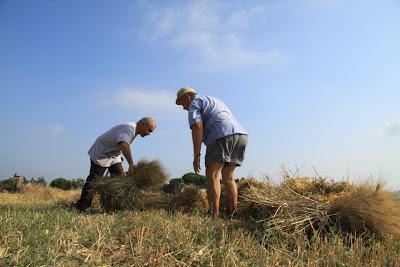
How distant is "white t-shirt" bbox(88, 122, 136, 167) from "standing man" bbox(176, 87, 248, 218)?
4.87 ft

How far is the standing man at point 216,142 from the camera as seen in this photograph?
572 centimetres

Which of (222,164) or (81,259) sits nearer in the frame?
(81,259)

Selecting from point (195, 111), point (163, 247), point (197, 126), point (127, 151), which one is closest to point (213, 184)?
point (197, 126)

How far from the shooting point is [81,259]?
270 cm

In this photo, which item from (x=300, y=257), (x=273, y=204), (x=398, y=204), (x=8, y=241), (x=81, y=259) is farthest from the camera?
(x=273, y=204)

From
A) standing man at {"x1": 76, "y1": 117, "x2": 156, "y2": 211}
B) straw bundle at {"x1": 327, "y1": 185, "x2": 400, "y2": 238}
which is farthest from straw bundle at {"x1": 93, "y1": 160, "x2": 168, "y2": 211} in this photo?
straw bundle at {"x1": 327, "y1": 185, "x2": 400, "y2": 238}

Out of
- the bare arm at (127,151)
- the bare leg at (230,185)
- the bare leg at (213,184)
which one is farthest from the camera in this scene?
the bare arm at (127,151)

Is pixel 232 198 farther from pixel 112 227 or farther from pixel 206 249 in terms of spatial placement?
pixel 206 249

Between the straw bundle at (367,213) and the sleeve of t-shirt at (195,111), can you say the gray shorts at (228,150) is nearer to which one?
the sleeve of t-shirt at (195,111)

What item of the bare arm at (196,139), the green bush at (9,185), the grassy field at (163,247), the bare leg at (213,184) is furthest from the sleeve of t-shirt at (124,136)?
the green bush at (9,185)

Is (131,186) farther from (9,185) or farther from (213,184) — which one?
(9,185)

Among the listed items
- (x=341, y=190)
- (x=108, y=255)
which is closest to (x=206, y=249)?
(x=108, y=255)

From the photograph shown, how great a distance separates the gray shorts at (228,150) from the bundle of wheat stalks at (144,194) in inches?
37.3

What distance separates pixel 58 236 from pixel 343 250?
225cm
